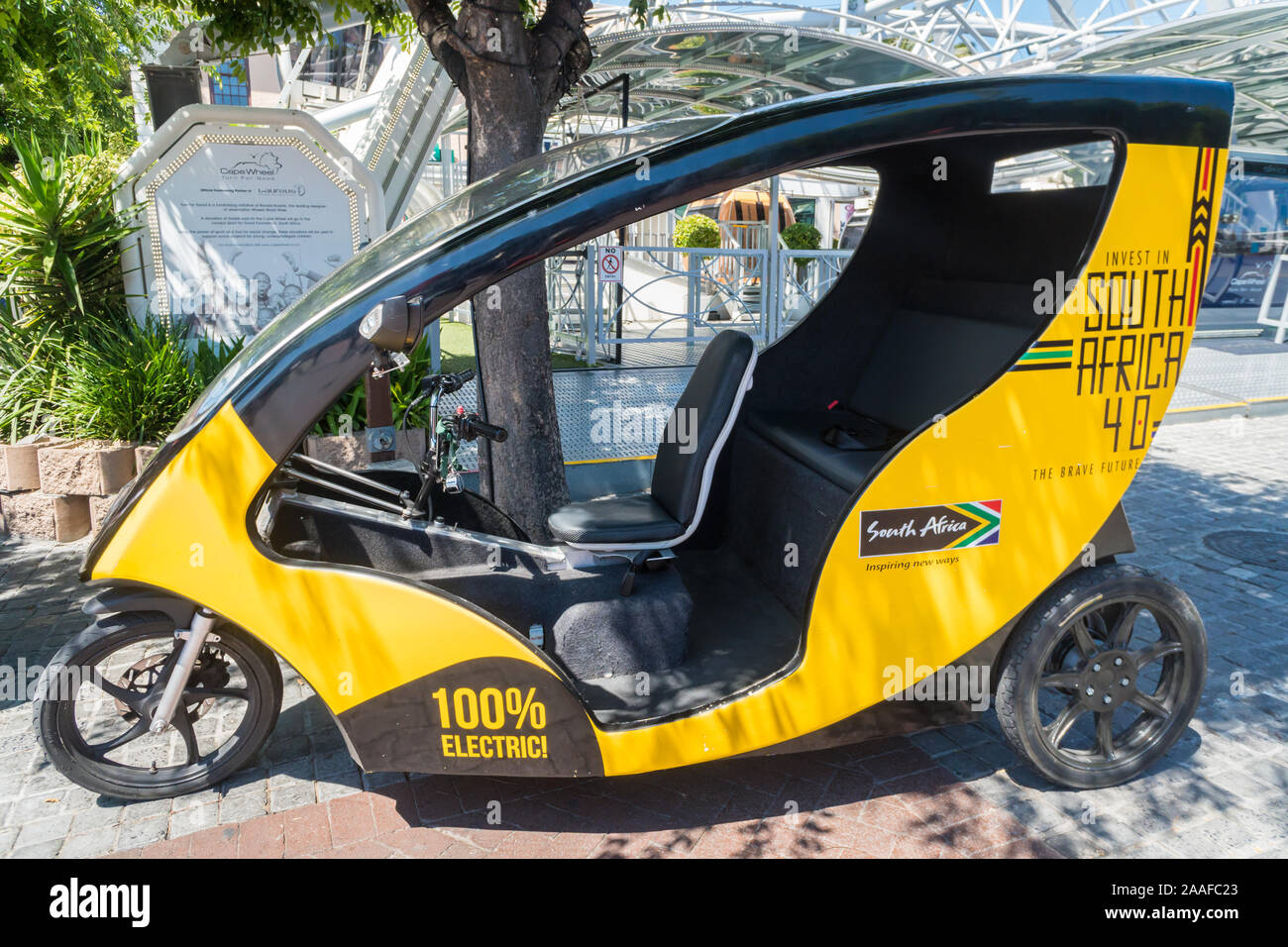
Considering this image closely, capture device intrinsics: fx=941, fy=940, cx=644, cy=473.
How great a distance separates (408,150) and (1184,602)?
8.22 m

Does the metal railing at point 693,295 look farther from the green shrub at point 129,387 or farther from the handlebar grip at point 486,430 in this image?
the handlebar grip at point 486,430

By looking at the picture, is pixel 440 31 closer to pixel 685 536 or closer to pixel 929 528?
pixel 685 536

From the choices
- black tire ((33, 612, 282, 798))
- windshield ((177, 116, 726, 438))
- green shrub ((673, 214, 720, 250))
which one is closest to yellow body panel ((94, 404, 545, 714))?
windshield ((177, 116, 726, 438))

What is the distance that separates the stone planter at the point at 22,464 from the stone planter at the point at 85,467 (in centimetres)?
9

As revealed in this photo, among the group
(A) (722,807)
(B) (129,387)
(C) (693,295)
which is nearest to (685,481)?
(A) (722,807)

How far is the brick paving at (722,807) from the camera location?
2.96 metres

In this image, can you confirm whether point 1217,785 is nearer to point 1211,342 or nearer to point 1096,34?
point 1211,342

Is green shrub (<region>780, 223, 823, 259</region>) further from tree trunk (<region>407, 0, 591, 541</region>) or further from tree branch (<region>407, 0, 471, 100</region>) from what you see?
tree branch (<region>407, 0, 471, 100</region>)

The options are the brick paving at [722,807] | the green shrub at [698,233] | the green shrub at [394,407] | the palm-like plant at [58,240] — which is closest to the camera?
the brick paving at [722,807]

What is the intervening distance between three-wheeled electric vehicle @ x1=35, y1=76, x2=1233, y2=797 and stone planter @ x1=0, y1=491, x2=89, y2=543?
8.71 ft

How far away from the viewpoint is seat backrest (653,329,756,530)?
10.5 ft

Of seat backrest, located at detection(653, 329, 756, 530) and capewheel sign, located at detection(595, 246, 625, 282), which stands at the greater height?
capewheel sign, located at detection(595, 246, 625, 282)

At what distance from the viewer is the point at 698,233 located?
14992 mm

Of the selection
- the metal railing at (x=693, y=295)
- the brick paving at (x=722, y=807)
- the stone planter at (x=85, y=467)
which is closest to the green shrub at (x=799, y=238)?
the metal railing at (x=693, y=295)
